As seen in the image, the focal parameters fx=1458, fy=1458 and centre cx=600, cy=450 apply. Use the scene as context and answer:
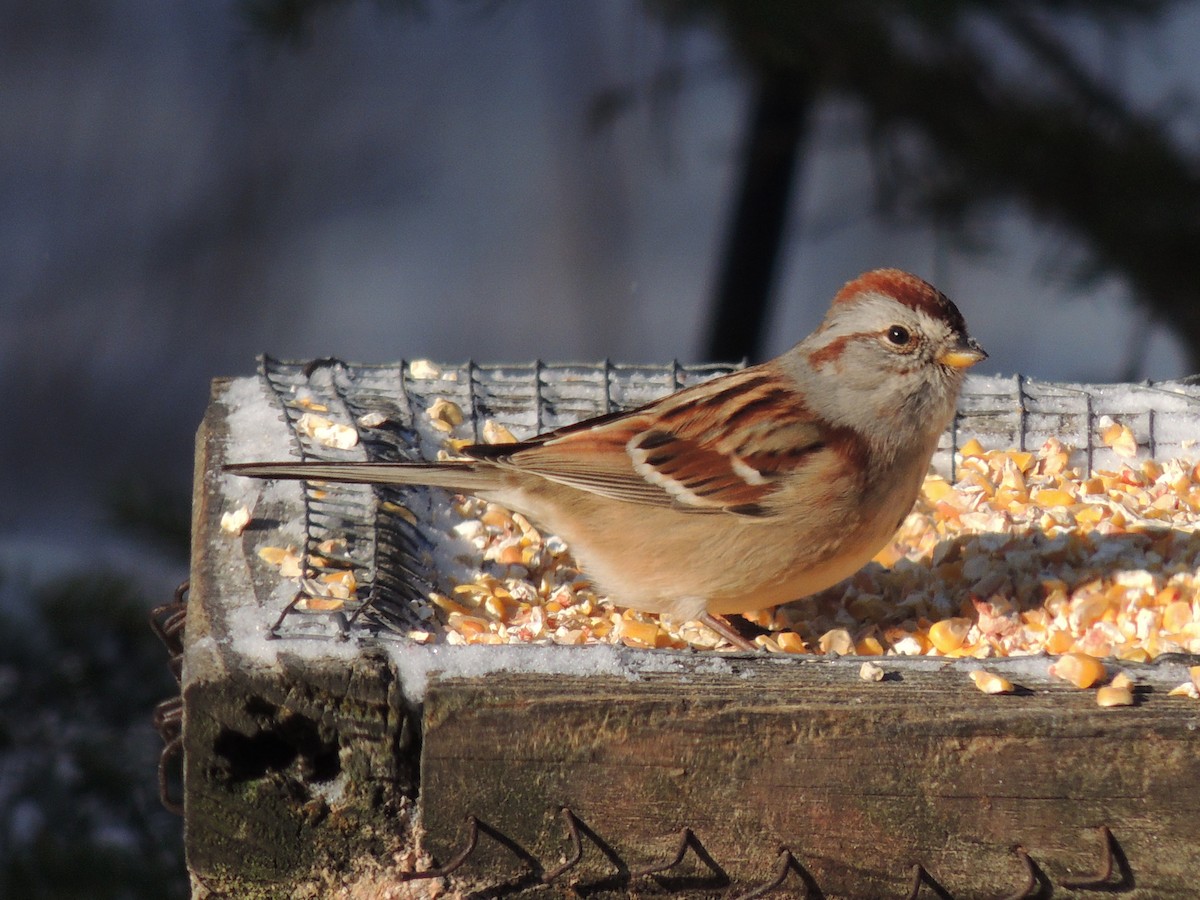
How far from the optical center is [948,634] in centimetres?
185

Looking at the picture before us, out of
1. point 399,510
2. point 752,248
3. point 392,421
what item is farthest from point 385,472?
point 752,248

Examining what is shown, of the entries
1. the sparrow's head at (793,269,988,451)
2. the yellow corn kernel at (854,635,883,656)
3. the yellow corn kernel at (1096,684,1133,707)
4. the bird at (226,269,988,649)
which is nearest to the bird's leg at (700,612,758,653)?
the bird at (226,269,988,649)

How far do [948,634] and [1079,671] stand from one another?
16.8 inches

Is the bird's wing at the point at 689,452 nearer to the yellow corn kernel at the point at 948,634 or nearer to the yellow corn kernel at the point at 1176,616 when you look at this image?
the yellow corn kernel at the point at 948,634

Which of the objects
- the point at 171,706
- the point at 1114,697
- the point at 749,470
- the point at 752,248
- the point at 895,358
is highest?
the point at 752,248

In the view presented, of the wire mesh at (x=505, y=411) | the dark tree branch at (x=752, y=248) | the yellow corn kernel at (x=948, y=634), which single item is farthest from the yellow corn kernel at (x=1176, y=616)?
the dark tree branch at (x=752, y=248)

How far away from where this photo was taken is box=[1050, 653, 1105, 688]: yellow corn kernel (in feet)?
4.65

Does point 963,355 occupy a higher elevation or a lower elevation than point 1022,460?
higher

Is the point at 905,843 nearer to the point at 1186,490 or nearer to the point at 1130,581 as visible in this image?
the point at 1130,581

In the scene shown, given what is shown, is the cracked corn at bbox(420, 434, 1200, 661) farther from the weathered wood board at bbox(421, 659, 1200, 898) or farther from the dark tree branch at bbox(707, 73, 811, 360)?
the dark tree branch at bbox(707, 73, 811, 360)

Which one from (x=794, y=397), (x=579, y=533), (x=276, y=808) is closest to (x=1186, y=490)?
(x=794, y=397)

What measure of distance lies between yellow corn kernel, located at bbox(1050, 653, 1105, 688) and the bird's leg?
1.74 feet

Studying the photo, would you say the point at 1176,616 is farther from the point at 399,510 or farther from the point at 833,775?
the point at 399,510

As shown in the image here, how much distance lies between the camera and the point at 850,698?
1.39m
